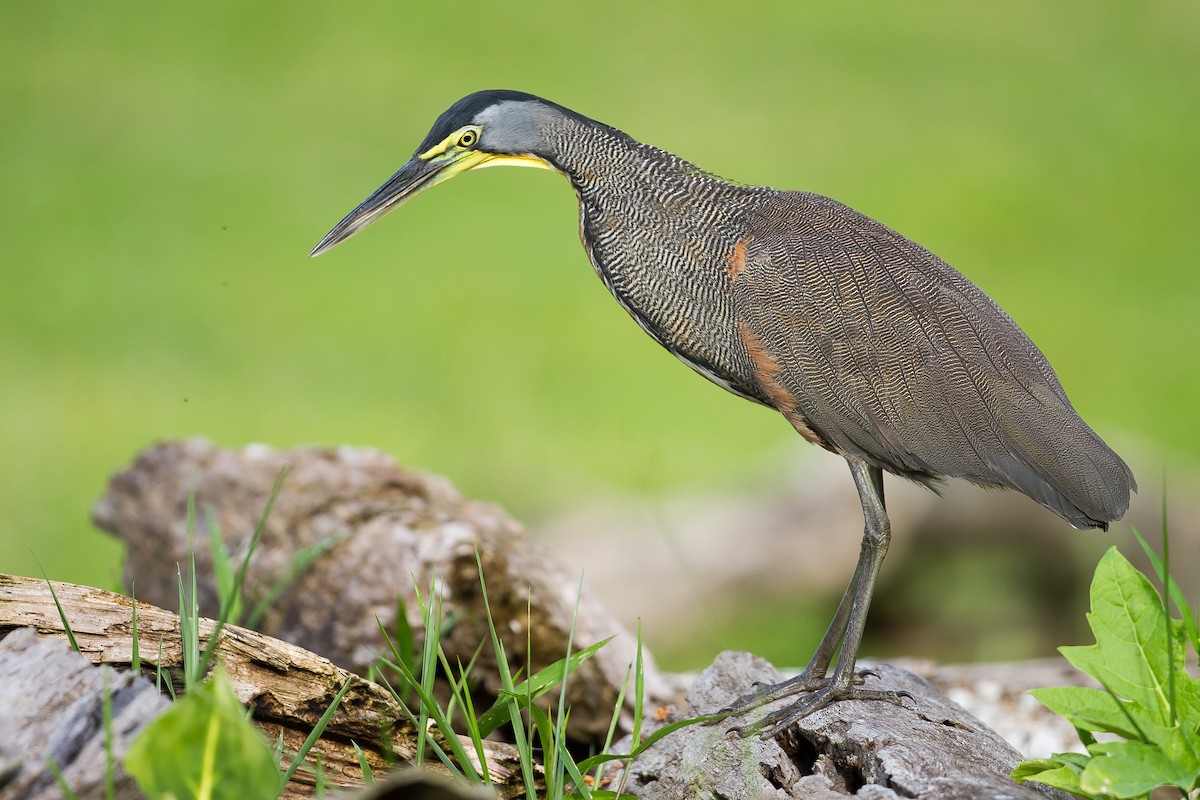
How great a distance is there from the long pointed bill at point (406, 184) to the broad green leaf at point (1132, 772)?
6.24ft

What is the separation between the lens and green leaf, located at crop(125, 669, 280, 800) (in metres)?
1.56

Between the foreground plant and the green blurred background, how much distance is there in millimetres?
4006

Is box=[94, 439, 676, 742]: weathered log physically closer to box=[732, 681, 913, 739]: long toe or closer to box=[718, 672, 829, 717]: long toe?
box=[718, 672, 829, 717]: long toe

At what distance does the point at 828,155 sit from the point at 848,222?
733 cm

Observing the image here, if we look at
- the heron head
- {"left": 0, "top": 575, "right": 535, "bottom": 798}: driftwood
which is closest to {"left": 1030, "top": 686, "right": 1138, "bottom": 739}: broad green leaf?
{"left": 0, "top": 575, "right": 535, "bottom": 798}: driftwood

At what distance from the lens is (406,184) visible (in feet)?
9.78

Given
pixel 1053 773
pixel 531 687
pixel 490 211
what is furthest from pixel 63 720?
pixel 490 211

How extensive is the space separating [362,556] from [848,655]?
141cm

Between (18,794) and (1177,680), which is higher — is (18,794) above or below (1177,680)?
below

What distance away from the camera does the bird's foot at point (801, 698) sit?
247 centimetres

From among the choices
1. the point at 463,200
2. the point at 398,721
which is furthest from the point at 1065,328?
the point at 398,721

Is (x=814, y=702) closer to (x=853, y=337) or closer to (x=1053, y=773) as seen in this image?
(x=1053, y=773)

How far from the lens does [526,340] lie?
27.6 feet

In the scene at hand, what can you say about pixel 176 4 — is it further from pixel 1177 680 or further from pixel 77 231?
pixel 1177 680
